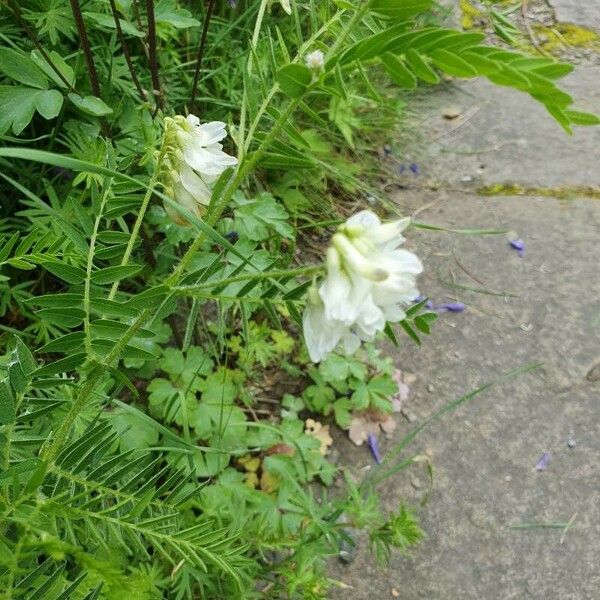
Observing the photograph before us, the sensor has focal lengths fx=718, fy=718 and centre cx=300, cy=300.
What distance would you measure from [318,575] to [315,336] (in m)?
0.69

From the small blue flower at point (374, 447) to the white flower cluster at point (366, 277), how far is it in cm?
91

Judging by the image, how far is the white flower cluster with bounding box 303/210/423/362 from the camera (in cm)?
56

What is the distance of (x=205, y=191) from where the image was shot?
743mm

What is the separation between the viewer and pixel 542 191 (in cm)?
206

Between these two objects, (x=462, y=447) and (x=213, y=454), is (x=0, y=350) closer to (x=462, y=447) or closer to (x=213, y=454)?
(x=213, y=454)

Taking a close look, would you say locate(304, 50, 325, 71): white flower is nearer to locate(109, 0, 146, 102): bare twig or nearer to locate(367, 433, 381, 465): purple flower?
locate(109, 0, 146, 102): bare twig

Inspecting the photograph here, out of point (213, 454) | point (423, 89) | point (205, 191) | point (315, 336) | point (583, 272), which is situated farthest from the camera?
point (423, 89)

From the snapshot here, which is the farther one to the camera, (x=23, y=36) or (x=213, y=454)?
(x=23, y=36)

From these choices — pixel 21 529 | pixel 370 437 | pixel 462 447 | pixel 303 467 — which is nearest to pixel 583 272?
pixel 462 447

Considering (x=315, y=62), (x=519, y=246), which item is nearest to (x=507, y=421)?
(x=519, y=246)

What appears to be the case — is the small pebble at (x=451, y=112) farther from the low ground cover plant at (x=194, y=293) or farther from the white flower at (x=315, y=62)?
the white flower at (x=315, y=62)

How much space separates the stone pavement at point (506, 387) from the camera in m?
1.29

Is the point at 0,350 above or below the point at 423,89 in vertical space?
above

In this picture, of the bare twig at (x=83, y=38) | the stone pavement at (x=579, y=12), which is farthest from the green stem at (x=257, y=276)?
the stone pavement at (x=579, y=12)
